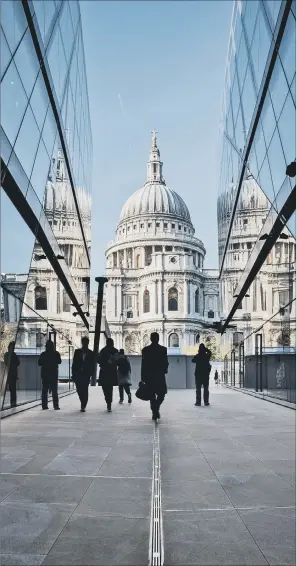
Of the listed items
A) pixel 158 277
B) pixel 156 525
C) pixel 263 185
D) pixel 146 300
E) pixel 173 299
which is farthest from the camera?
pixel 146 300

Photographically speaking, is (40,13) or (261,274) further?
(261,274)

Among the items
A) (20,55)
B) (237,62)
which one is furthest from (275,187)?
(237,62)

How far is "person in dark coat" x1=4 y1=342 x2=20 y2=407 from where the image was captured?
9086mm

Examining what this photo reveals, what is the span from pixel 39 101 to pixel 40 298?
5.40 metres

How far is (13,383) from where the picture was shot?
1094 cm

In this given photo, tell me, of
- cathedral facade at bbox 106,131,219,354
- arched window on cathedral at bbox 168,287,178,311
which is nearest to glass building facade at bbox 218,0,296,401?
cathedral facade at bbox 106,131,219,354

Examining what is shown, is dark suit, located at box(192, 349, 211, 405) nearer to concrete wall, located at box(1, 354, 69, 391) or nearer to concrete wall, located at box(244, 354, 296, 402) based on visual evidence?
concrete wall, located at box(244, 354, 296, 402)

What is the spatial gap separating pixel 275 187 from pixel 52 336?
8.03 metres

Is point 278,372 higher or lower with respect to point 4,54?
lower

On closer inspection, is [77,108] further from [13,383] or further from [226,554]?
[226,554]

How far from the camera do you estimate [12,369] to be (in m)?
10.2

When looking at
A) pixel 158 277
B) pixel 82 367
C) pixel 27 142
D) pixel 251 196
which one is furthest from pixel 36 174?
pixel 158 277

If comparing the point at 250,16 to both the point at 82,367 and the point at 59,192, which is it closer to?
the point at 59,192

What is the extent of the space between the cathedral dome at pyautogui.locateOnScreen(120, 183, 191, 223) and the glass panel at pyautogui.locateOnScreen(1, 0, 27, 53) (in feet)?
348
